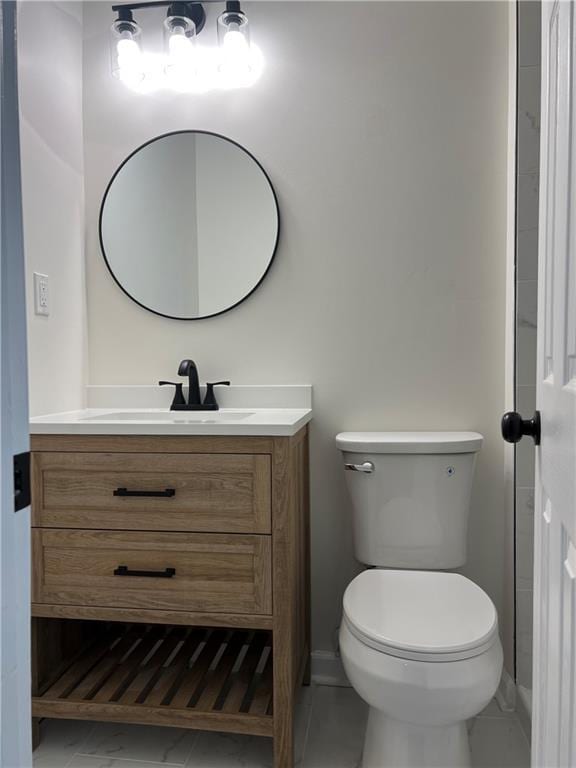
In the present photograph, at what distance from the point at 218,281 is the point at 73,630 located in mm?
1225

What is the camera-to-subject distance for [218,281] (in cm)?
191

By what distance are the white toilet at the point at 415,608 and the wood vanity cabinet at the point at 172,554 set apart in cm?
22

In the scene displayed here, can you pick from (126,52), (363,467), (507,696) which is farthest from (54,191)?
(507,696)

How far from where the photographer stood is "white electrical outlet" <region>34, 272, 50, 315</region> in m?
1.71

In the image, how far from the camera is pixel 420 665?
1.14m

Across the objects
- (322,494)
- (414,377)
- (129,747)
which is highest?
(414,377)

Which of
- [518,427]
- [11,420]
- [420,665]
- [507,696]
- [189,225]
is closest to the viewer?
[11,420]

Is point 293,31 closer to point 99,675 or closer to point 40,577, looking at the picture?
point 40,577

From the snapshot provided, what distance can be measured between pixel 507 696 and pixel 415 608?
2.11 ft

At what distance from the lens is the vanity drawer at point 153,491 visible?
140 cm

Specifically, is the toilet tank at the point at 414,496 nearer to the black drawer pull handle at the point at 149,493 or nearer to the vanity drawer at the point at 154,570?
the vanity drawer at the point at 154,570

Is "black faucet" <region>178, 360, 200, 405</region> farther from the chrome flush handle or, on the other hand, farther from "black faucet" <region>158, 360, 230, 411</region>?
the chrome flush handle

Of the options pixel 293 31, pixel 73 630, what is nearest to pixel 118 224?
pixel 293 31

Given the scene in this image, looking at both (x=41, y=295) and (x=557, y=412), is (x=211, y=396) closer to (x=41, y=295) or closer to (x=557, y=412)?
(x=41, y=295)
